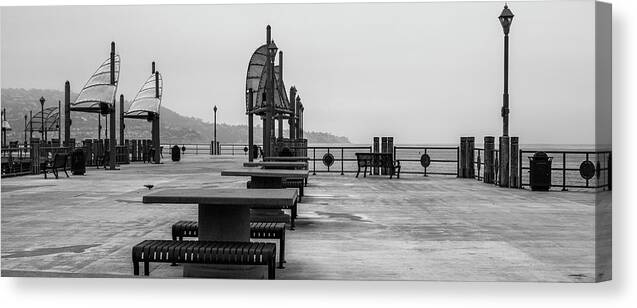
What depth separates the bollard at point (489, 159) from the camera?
19625 millimetres

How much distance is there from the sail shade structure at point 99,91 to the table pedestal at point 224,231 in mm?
25188

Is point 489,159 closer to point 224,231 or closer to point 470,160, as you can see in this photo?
point 470,160

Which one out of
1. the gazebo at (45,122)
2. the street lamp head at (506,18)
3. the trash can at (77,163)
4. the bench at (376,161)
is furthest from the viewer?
the gazebo at (45,122)

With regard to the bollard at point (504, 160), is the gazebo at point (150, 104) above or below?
above

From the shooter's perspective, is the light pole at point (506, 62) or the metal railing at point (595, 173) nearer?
the metal railing at point (595, 173)

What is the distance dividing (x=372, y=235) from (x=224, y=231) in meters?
3.20

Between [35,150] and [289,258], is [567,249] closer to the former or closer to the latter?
[289,258]

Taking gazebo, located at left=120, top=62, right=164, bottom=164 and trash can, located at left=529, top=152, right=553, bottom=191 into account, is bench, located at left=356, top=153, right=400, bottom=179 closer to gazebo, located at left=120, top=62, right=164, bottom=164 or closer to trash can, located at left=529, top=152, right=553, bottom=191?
trash can, located at left=529, top=152, right=553, bottom=191

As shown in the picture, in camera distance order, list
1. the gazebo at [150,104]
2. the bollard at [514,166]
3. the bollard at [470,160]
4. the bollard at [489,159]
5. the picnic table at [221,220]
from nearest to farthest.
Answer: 1. the picnic table at [221,220]
2. the bollard at [514,166]
3. the bollard at [489,159]
4. the bollard at [470,160]
5. the gazebo at [150,104]

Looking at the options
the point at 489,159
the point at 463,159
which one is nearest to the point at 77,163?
the point at 463,159

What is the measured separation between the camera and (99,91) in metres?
30.3

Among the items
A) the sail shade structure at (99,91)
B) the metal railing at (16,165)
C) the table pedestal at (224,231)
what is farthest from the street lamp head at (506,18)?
the sail shade structure at (99,91)

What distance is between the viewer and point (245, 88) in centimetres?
3981

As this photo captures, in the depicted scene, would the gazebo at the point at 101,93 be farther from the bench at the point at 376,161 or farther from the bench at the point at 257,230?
the bench at the point at 257,230
